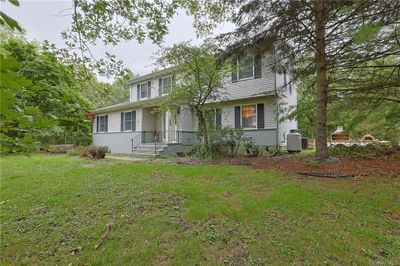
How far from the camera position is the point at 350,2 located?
5250 millimetres

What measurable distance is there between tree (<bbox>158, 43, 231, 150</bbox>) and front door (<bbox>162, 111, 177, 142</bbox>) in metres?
3.21

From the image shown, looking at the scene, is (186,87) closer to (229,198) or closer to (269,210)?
(229,198)

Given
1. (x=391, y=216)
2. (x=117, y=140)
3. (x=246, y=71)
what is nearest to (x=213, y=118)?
(x=246, y=71)

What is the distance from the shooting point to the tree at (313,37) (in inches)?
228

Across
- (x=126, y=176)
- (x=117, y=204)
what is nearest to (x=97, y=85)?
(x=117, y=204)

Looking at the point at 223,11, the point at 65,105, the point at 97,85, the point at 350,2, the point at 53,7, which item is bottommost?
the point at 65,105

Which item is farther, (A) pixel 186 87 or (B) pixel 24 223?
(A) pixel 186 87

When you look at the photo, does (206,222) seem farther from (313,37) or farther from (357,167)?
(313,37)

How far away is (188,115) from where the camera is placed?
47.8 feet

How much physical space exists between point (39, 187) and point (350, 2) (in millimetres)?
8914

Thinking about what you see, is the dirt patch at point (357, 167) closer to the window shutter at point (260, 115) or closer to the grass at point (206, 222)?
the grass at point (206, 222)

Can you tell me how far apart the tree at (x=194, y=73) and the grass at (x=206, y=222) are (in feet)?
17.5

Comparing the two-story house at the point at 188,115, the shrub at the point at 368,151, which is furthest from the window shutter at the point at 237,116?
the shrub at the point at 368,151

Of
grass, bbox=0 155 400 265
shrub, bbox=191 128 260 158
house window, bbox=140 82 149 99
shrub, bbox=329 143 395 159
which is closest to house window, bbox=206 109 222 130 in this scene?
shrub, bbox=191 128 260 158
